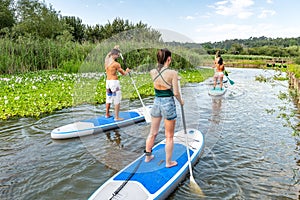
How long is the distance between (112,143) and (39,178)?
1775mm

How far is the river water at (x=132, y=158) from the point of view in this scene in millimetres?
3871

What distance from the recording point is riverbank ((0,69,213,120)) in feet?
26.0

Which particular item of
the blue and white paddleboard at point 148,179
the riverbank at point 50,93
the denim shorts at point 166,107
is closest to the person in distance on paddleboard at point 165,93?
the denim shorts at point 166,107

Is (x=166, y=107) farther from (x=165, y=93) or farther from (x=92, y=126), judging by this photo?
(x=92, y=126)

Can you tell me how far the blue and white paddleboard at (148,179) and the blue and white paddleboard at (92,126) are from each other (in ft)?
6.78

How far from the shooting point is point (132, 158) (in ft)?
16.1

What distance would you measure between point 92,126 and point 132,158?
1.67 m

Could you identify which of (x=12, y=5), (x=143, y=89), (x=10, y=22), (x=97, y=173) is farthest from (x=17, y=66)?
(x=12, y=5)

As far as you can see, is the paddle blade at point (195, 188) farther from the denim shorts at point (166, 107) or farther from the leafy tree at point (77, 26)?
the leafy tree at point (77, 26)

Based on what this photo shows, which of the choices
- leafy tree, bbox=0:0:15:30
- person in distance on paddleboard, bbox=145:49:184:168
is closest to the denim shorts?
person in distance on paddleboard, bbox=145:49:184:168

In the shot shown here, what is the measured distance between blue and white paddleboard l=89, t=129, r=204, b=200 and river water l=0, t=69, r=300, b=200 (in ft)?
0.76

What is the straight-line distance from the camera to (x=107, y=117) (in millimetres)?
6781

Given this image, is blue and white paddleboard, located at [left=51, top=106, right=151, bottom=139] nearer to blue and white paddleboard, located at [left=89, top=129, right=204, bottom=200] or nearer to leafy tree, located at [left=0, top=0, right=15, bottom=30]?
blue and white paddleboard, located at [left=89, top=129, right=204, bottom=200]

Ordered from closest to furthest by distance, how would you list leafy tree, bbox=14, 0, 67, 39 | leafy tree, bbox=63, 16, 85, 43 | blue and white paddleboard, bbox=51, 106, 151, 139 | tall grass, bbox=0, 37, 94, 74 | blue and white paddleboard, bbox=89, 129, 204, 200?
blue and white paddleboard, bbox=89, 129, 204, 200 < blue and white paddleboard, bbox=51, 106, 151, 139 < tall grass, bbox=0, 37, 94, 74 < leafy tree, bbox=14, 0, 67, 39 < leafy tree, bbox=63, 16, 85, 43
